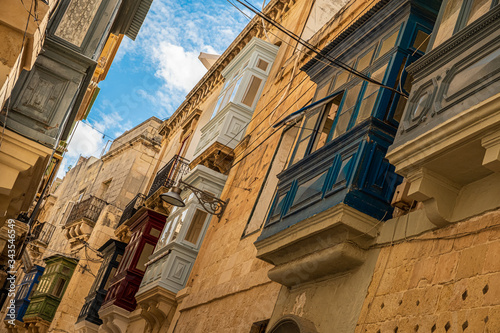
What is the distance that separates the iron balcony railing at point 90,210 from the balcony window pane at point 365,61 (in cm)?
2660

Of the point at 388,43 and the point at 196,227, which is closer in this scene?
the point at 388,43

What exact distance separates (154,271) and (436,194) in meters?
12.2

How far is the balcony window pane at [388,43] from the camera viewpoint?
953 centimetres

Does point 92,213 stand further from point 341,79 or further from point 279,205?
point 341,79

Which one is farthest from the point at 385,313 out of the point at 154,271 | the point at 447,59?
the point at 154,271

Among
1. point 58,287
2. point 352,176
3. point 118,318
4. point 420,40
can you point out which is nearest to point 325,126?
point 420,40

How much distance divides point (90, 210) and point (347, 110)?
27.6 m

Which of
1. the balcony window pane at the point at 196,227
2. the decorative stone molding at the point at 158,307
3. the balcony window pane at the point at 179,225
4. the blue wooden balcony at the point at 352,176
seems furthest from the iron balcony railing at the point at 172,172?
the blue wooden balcony at the point at 352,176

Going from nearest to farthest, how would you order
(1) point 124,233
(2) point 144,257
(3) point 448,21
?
1. (3) point 448,21
2. (2) point 144,257
3. (1) point 124,233

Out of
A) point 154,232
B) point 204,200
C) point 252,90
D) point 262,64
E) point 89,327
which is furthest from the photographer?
point 89,327

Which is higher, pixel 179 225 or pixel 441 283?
pixel 179 225

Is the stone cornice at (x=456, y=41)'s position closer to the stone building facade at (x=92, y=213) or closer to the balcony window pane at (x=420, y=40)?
the balcony window pane at (x=420, y=40)

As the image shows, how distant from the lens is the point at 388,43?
967cm

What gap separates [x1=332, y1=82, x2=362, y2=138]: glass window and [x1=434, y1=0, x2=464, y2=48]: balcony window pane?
2154mm
